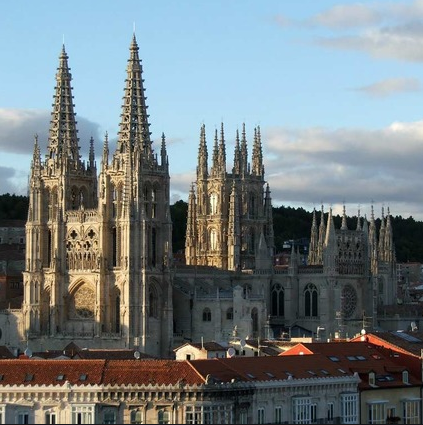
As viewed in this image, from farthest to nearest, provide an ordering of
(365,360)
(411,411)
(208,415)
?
(365,360)
(411,411)
(208,415)

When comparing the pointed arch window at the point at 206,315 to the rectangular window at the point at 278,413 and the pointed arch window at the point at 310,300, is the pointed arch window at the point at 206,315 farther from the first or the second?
the rectangular window at the point at 278,413

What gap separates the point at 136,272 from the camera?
149 meters

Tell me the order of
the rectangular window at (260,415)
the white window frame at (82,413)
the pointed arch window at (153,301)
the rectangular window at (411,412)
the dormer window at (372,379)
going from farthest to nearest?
the pointed arch window at (153,301), the dormer window at (372,379), the rectangular window at (411,412), the rectangular window at (260,415), the white window frame at (82,413)

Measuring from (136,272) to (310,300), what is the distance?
71.6ft

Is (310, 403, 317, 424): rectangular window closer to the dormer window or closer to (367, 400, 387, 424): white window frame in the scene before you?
(367, 400, 387, 424): white window frame

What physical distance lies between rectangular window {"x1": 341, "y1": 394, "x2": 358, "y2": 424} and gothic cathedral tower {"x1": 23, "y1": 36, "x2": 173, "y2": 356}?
55888 mm

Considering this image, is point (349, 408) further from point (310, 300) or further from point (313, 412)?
point (310, 300)

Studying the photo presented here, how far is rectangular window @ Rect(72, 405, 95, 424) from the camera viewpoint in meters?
83.7

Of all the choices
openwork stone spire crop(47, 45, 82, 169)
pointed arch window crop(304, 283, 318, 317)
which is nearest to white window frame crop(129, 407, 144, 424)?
openwork stone spire crop(47, 45, 82, 169)

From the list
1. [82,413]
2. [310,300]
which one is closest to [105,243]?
[310,300]

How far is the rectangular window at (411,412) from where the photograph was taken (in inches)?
3585

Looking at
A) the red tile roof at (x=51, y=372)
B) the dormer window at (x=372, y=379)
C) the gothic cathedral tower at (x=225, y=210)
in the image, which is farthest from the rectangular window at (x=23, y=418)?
the gothic cathedral tower at (x=225, y=210)

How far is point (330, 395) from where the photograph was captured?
90.2 meters

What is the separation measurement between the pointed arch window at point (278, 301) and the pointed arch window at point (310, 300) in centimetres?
238
